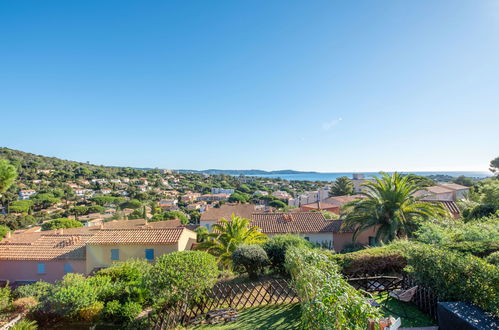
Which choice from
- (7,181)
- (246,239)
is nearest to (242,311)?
(246,239)

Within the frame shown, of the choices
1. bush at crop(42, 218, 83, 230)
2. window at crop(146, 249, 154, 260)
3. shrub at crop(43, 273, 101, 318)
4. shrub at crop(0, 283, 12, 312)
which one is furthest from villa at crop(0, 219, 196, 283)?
bush at crop(42, 218, 83, 230)

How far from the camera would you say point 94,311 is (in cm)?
1076

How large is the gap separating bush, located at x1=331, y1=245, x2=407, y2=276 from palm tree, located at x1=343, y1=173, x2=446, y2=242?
681 cm

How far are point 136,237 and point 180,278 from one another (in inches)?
532

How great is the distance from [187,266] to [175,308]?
1843mm

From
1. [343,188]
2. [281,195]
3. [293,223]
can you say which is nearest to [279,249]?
[293,223]

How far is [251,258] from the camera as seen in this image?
12.1m

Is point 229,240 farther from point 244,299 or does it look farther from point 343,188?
point 343,188

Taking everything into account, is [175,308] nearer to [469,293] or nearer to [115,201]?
[469,293]

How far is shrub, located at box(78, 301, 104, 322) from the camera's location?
10703mm

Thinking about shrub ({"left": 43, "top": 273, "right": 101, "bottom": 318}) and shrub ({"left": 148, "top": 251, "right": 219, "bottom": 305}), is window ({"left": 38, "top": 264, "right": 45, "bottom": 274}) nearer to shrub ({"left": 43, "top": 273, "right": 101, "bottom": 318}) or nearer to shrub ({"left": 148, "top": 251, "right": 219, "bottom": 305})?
shrub ({"left": 43, "top": 273, "right": 101, "bottom": 318})

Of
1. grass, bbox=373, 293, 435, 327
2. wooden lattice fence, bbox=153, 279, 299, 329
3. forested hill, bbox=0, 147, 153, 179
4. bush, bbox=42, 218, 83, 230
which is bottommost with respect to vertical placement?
bush, bbox=42, 218, 83, 230

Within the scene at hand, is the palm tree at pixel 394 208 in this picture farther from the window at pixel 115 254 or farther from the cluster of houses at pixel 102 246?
the window at pixel 115 254

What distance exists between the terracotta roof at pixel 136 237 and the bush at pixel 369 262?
13991 mm
